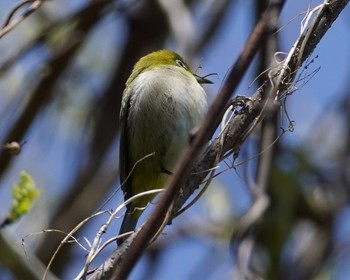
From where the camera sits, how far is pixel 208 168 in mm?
1965

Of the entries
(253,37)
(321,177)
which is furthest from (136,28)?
(253,37)

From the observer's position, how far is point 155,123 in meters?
3.57

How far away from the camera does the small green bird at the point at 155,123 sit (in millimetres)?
3482

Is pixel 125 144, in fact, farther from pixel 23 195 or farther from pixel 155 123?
pixel 23 195

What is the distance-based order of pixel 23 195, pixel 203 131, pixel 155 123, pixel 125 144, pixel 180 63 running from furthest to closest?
pixel 180 63 < pixel 125 144 < pixel 155 123 < pixel 23 195 < pixel 203 131

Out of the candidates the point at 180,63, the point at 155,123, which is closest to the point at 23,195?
the point at 155,123

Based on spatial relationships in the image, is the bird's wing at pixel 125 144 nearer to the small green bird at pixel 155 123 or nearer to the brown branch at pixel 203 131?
the small green bird at pixel 155 123

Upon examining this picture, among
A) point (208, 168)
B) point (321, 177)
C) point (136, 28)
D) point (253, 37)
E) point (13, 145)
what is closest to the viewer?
point (253, 37)

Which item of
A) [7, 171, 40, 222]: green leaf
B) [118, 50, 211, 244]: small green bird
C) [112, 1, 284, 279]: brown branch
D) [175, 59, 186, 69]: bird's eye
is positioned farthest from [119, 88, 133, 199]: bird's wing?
[112, 1, 284, 279]: brown branch

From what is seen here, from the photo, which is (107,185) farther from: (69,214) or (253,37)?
(253,37)

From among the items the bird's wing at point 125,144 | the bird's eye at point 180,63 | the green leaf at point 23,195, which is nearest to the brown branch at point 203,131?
the green leaf at point 23,195

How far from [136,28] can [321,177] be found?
1500 millimetres

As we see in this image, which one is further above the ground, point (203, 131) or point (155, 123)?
point (203, 131)

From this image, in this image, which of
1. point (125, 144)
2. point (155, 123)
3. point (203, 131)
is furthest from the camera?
point (125, 144)
